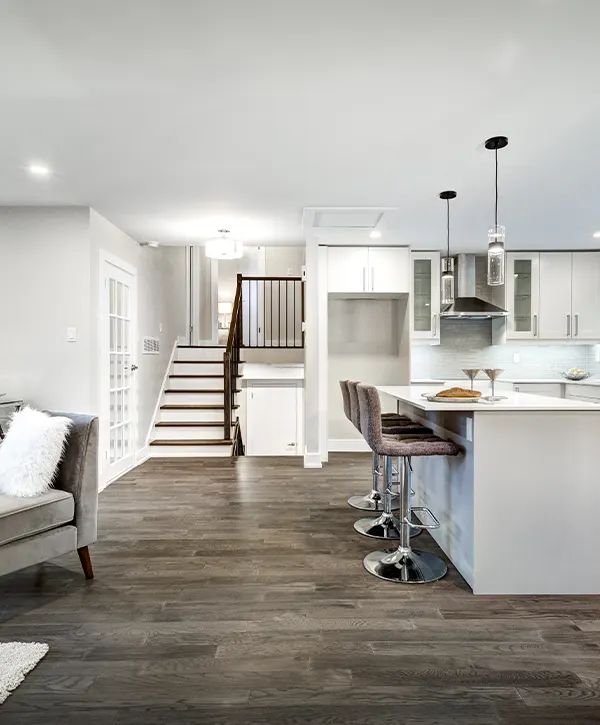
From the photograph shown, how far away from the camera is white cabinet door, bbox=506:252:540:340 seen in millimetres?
5824

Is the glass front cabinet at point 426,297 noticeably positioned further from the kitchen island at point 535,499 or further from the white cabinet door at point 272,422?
the kitchen island at point 535,499

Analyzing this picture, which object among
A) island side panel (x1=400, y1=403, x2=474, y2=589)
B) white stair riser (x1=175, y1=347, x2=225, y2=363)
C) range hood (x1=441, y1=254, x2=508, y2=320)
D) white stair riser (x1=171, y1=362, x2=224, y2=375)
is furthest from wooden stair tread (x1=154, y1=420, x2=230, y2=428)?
island side panel (x1=400, y1=403, x2=474, y2=589)

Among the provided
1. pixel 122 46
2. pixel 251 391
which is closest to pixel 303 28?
pixel 122 46

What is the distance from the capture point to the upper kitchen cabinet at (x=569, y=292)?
5809mm

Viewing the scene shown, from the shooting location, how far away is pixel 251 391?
6.62 metres

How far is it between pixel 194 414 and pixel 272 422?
105 cm

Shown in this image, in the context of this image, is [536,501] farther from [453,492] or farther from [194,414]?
[194,414]

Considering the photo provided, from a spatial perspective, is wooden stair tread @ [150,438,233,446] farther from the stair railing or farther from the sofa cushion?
the sofa cushion

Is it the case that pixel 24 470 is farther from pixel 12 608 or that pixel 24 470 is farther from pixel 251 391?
pixel 251 391

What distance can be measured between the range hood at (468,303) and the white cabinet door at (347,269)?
1.00 m

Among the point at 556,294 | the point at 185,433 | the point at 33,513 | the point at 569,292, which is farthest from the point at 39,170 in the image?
the point at 569,292

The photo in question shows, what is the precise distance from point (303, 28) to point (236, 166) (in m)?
1.46

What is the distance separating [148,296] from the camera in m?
5.81

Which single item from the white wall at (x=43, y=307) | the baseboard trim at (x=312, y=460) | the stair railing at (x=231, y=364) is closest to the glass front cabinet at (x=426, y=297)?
the baseboard trim at (x=312, y=460)
